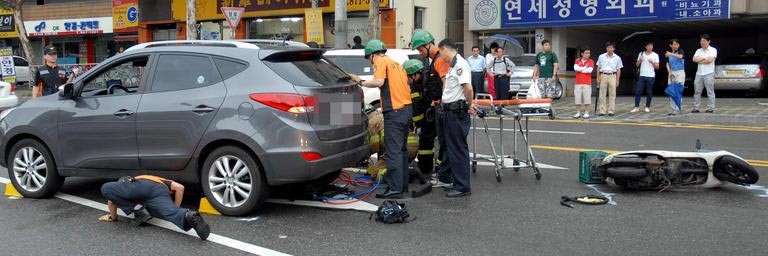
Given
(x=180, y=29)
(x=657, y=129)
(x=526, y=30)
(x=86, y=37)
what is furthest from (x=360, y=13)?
(x=86, y=37)

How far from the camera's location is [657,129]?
12.1m

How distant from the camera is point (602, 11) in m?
19.8

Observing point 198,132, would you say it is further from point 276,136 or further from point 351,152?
point 351,152

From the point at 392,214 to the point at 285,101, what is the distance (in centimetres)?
132

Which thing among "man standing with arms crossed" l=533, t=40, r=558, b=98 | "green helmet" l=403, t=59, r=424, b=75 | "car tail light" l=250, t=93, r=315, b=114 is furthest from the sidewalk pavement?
"car tail light" l=250, t=93, r=315, b=114

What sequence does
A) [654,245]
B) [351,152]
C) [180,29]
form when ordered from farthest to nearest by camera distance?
[180,29], [351,152], [654,245]

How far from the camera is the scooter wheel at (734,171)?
6410 millimetres

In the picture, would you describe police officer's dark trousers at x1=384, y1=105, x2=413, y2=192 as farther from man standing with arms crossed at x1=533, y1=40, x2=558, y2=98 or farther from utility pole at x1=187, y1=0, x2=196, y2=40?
utility pole at x1=187, y1=0, x2=196, y2=40

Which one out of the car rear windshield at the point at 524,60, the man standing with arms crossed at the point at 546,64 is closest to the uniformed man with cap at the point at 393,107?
the man standing with arms crossed at the point at 546,64

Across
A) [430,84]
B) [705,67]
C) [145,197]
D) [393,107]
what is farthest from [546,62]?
[145,197]

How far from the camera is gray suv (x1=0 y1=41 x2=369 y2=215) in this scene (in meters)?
5.59

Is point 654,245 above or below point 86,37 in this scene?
below

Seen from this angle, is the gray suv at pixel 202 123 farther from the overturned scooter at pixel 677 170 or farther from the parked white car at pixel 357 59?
the parked white car at pixel 357 59

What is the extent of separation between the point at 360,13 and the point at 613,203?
1768 centimetres
